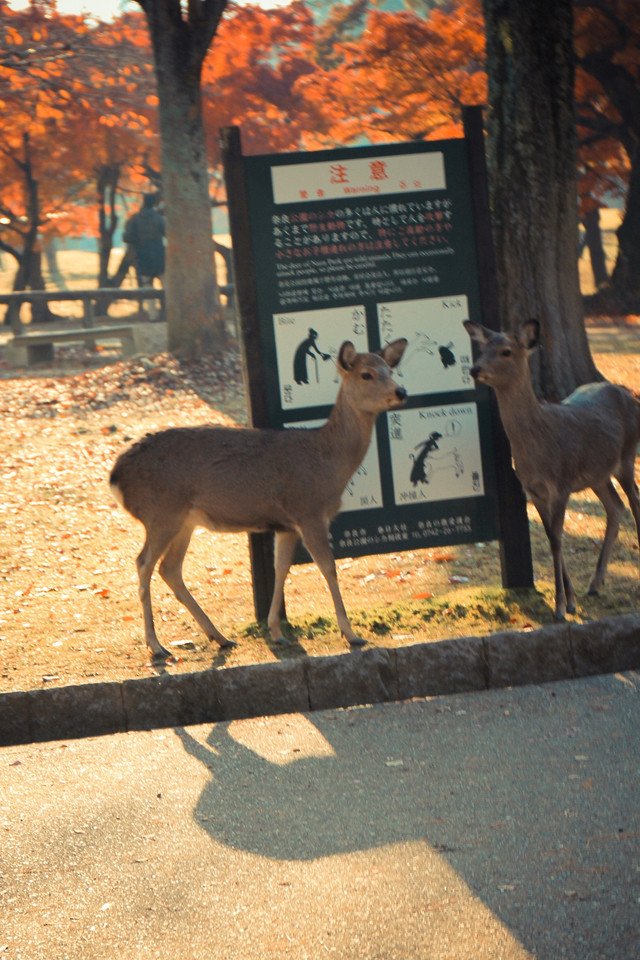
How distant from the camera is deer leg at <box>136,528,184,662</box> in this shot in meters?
6.23

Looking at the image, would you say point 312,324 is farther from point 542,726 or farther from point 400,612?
point 542,726

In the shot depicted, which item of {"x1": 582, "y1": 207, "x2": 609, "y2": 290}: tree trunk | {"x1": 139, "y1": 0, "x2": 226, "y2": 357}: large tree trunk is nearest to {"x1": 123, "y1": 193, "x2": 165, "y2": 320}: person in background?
{"x1": 139, "y1": 0, "x2": 226, "y2": 357}: large tree trunk

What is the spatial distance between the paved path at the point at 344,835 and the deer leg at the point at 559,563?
0.75m

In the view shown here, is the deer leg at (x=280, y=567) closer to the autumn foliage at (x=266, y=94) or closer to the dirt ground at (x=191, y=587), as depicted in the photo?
the dirt ground at (x=191, y=587)

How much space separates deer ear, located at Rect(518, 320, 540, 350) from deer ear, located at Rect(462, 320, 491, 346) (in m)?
0.18

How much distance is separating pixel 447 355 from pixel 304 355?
0.90 metres

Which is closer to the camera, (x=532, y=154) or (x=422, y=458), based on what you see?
(x=422, y=458)

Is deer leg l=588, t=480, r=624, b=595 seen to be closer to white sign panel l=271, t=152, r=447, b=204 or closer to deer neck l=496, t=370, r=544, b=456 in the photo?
deer neck l=496, t=370, r=544, b=456

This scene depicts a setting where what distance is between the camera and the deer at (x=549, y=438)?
6.39 m

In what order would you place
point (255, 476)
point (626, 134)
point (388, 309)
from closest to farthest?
point (255, 476)
point (388, 309)
point (626, 134)

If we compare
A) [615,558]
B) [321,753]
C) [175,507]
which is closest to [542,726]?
[321,753]

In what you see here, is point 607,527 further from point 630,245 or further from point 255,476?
point 630,245

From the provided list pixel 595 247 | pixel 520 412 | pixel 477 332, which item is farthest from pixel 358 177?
pixel 595 247

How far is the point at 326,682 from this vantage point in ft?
18.6
